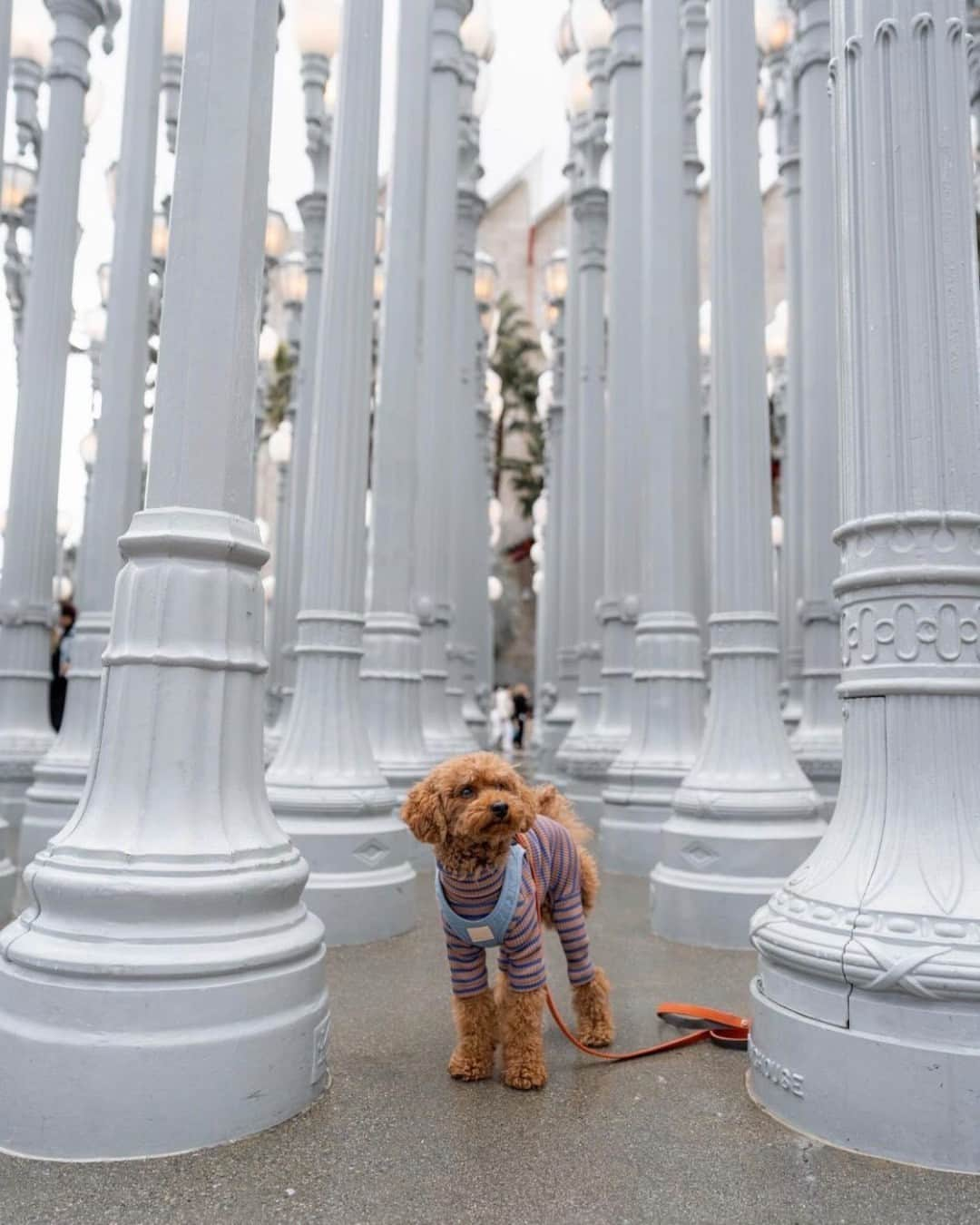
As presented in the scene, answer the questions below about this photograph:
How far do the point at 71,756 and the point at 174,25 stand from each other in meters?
7.19

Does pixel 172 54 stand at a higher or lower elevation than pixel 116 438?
higher

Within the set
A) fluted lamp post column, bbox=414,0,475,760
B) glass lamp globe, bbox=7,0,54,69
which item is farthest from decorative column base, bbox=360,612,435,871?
glass lamp globe, bbox=7,0,54,69

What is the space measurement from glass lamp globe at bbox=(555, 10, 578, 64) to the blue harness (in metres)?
11.9

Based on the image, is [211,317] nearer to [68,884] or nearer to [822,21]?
[68,884]

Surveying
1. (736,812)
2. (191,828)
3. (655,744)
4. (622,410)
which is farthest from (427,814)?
(622,410)

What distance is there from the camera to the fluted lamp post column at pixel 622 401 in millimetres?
9805

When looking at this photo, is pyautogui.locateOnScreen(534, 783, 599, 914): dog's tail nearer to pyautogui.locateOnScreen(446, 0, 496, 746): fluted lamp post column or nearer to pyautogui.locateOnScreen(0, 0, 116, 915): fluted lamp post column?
pyautogui.locateOnScreen(0, 0, 116, 915): fluted lamp post column

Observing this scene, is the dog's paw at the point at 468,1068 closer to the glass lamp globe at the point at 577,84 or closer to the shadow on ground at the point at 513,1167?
the shadow on ground at the point at 513,1167

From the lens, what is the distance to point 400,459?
7.64m

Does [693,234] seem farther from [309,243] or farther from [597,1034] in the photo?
[597,1034]

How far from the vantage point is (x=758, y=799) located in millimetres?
5809

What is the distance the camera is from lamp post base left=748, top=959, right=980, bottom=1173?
9.20ft

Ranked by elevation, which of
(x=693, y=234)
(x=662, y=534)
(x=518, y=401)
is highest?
(x=518, y=401)

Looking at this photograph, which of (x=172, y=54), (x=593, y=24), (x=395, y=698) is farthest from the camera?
(x=593, y=24)
